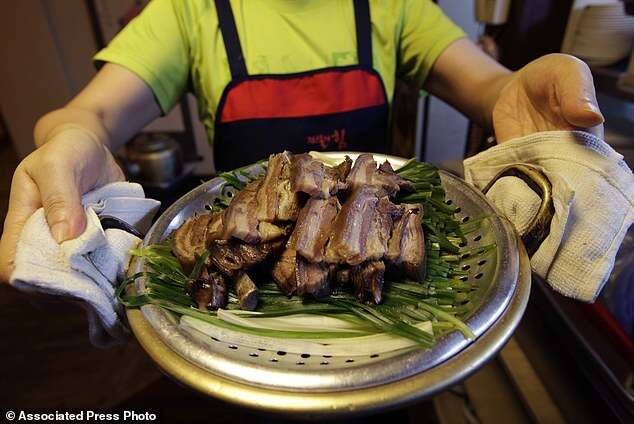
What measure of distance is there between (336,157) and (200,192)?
59 centimetres

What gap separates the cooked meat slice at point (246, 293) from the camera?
1.19 meters

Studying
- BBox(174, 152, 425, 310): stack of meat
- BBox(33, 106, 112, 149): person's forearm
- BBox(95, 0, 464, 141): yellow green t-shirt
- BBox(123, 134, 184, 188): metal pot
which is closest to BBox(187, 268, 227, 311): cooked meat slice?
BBox(174, 152, 425, 310): stack of meat

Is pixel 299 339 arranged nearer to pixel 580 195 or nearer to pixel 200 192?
pixel 200 192

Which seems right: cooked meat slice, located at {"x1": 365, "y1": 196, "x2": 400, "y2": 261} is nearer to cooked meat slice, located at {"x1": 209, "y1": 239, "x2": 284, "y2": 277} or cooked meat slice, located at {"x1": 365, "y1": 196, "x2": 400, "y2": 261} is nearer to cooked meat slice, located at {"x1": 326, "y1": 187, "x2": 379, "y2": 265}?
cooked meat slice, located at {"x1": 326, "y1": 187, "x2": 379, "y2": 265}

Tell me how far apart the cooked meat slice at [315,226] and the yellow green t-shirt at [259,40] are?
110cm

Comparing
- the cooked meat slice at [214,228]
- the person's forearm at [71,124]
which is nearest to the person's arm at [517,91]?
the cooked meat slice at [214,228]

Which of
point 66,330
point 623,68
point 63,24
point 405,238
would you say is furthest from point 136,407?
point 63,24

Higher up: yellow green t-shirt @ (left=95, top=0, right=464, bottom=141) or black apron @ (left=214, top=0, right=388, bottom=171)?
yellow green t-shirt @ (left=95, top=0, right=464, bottom=141)

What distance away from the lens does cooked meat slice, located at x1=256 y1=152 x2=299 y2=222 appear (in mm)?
1296

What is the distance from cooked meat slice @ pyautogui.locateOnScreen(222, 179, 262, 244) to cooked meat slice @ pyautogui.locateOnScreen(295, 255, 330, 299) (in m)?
0.16

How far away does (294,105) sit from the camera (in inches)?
85.0

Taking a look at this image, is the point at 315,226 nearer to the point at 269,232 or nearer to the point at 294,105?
the point at 269,232

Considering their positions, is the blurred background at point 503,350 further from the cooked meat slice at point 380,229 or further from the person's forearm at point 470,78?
the cooked meat slice at point 380,229

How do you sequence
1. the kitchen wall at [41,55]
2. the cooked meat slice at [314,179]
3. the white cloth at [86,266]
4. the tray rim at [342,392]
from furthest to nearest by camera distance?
the kitchen wall at [41,55] < the cooked meat slice at [314,179] < the white cloth at [86,266] < the tray rim at [342,392]
